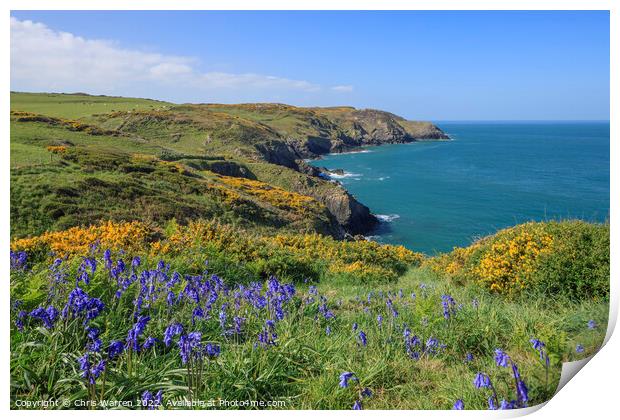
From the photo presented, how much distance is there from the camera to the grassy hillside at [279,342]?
3809mm

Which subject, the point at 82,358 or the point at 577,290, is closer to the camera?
the point at 82,358

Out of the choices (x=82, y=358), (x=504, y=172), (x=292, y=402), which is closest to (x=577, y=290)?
(x=292, y=402)

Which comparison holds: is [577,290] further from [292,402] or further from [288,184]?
[288,184]

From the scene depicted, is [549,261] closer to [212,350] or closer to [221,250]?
[212,350]

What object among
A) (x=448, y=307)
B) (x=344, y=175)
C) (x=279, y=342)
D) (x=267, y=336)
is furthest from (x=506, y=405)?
(x=344, y=175)

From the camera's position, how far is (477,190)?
4475cm

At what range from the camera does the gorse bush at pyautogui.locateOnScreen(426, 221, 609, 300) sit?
250 inches

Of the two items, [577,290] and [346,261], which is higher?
[577,290]

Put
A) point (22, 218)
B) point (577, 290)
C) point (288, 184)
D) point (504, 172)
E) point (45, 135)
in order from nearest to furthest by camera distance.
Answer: point (577, 290), point (22, 218), point (45, 135), point (288, 184), point (504, 172)

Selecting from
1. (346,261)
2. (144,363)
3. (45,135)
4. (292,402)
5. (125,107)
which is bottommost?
(346,261)

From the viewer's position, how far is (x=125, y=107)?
50312 millimetres

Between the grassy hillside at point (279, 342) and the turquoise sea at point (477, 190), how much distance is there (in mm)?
7546
